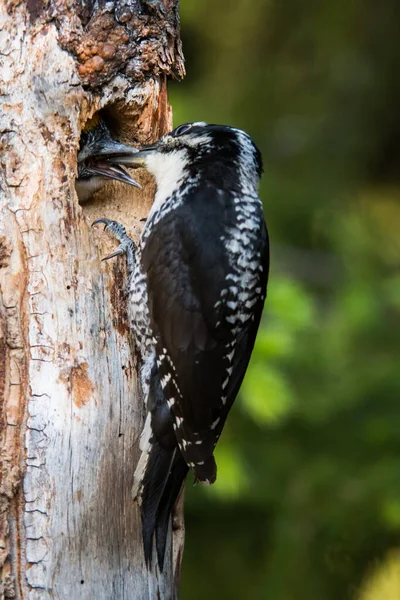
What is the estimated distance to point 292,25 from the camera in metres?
6.62

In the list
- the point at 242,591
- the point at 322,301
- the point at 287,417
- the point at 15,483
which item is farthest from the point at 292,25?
the point at 15,483

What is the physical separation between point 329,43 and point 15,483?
4.84 meters

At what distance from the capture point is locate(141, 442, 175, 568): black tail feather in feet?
10.0

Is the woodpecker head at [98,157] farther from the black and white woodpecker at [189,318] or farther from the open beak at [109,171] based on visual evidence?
the black and white woodpecker at [189,318]

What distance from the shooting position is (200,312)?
3.20 m

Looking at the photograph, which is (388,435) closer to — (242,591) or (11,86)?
(242,591)

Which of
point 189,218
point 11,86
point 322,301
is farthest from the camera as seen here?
point 322,301

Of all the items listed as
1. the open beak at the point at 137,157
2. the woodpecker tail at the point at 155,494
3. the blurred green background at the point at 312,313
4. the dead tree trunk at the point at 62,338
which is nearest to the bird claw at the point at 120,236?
the dead tree trunk at the point at 62,338

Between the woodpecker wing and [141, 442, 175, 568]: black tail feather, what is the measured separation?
10cm

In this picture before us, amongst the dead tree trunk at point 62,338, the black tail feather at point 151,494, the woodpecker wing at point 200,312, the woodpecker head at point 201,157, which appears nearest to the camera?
the dead tree trunk at point 62,338

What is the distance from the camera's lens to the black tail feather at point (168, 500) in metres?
3.11

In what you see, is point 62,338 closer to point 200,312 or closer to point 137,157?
point 200,312

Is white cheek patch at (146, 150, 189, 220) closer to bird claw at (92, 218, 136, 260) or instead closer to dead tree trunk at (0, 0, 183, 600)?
bird claw at (92, 218, 136, 260)

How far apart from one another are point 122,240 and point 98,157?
1.20 ft
